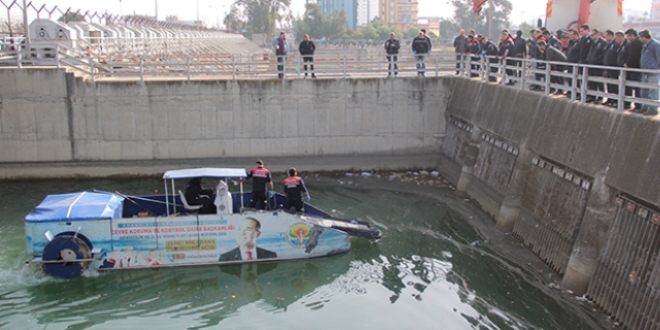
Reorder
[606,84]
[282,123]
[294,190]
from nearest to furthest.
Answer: [606,84]
[294,190]
[282,123]

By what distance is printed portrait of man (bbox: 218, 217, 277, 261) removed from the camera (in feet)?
45.1

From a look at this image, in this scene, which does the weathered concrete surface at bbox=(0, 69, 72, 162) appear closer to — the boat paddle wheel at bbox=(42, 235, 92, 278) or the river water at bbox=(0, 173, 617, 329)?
the river water at bbox=(0, 173, 617, 329)

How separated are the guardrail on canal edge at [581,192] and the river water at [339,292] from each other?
53 centimetres

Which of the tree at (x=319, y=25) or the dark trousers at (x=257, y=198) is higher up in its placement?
the tree at (x=319, y=25)

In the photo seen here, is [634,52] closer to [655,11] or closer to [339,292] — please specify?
[339,292]

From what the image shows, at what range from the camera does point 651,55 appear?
12625 mm

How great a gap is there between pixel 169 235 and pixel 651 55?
10236 mm

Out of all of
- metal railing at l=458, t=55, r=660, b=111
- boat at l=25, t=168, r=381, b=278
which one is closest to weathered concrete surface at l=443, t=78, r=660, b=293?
metal railing at l=458, t=55, r=660, b=111

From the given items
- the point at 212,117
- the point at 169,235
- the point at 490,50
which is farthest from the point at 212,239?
the point at 490,50

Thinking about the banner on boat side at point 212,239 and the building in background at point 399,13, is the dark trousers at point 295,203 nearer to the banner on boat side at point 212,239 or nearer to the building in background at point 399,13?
the banner on boat side at point 212,239

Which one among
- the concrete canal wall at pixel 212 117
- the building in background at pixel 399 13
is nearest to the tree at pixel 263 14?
the building in background at pixel 399 13

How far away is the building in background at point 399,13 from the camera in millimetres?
162250

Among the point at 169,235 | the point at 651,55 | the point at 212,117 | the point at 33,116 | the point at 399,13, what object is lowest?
the point at 169,235

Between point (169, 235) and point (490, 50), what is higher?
point (490, 50)
